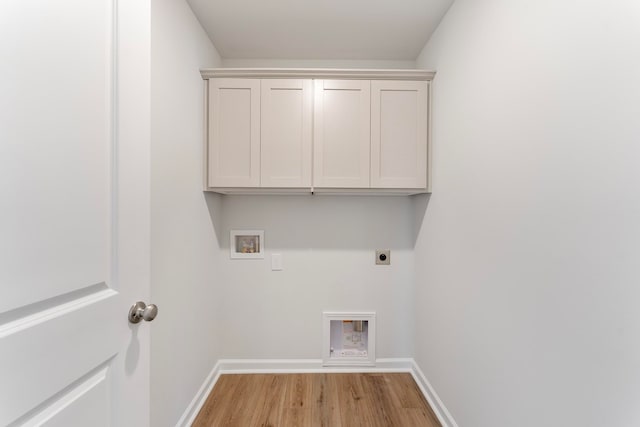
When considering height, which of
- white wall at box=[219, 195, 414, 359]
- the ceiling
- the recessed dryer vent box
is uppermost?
the ceiling

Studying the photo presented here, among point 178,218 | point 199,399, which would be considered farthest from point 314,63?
point 199,399

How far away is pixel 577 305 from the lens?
2.72 feet

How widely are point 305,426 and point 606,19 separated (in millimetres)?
2183

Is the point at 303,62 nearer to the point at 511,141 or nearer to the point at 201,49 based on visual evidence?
the point at 201,49

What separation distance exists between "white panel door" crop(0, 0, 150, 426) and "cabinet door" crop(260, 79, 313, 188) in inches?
40.5

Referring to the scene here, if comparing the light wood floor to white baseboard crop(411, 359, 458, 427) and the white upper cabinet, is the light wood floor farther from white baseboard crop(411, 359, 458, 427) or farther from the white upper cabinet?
the white upper cabinet

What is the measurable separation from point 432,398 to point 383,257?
978mm

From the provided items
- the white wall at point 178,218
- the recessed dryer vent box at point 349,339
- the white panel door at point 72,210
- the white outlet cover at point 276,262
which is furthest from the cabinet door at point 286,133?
the recessed dryer vent box at point 349,339

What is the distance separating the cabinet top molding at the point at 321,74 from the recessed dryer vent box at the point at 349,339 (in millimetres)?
1767

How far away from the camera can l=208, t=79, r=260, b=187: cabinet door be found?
1.88m

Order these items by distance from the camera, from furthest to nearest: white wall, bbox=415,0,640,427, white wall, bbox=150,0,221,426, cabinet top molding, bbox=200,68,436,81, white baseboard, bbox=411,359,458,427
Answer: cabinet top molding, bbox=200,68,436,81, white baseboard, bbox=411,359,458,427, white wall, bbox=150,0,221,426, white wall, bbox=415,0,640,427

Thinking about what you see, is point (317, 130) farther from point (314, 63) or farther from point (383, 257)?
point (383, 257)

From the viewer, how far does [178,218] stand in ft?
5.02

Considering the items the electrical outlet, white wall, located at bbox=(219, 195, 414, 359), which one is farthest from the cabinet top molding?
the electrical outlet
